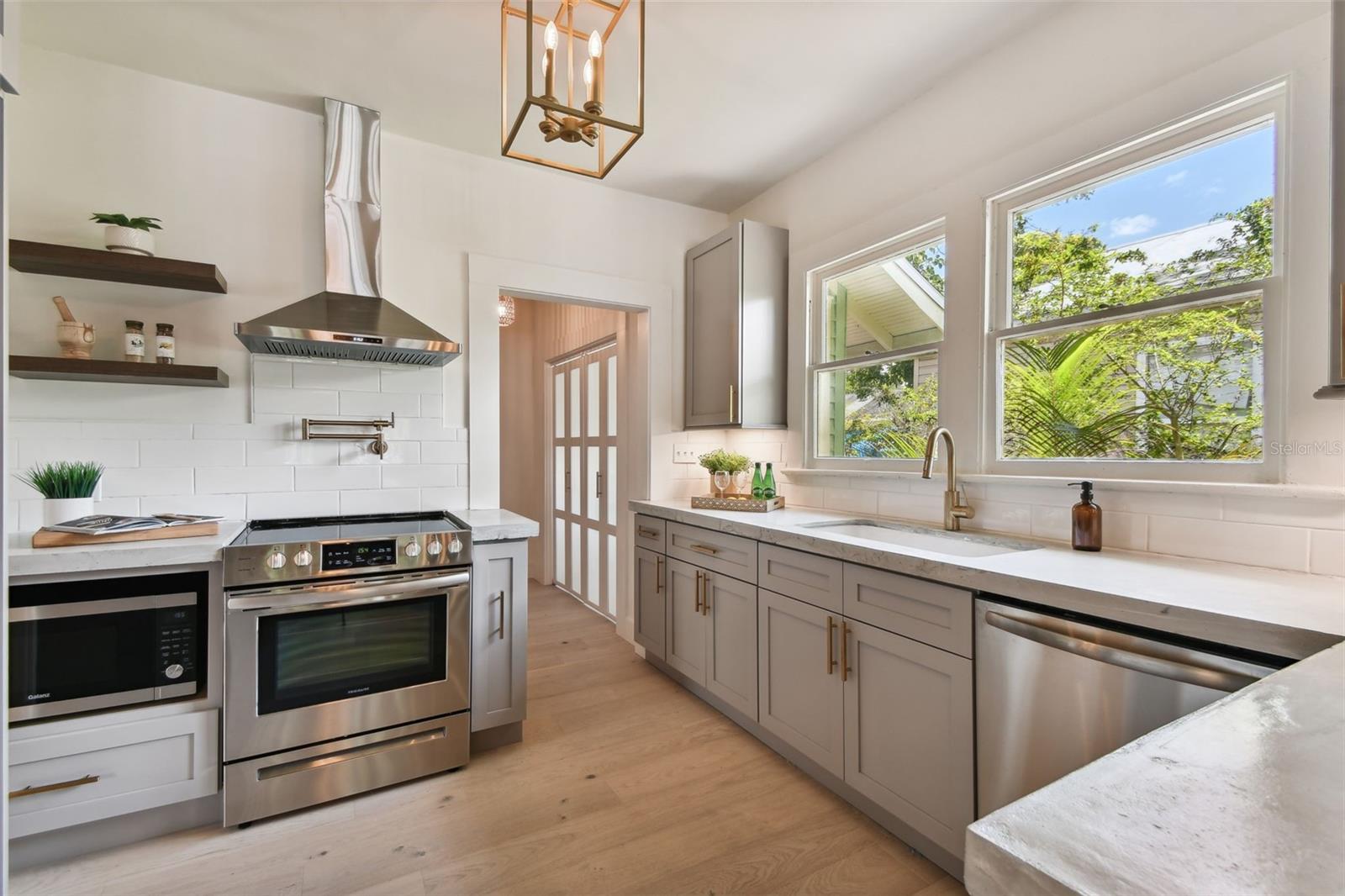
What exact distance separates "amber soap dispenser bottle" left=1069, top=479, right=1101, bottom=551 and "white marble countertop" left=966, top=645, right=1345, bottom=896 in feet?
4.59

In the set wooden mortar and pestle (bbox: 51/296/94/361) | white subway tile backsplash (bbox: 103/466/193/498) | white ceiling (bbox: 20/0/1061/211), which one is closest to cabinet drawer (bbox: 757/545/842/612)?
white ceiling (bbox: 20/0/1061/211)

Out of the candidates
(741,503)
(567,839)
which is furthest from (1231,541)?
(567,839)

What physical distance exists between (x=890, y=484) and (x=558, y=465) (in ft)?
10.2

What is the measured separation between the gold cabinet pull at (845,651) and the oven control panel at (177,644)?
7.18ft

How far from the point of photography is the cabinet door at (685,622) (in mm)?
2801

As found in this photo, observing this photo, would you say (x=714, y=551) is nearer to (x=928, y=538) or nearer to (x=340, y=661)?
(x=928, y=538)

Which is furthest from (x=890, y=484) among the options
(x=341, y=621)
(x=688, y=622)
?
(x=341, y=621)

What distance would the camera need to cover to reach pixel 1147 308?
6.02 feet

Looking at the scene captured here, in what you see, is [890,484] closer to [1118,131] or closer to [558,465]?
[1118,131]

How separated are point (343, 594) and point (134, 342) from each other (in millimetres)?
1309

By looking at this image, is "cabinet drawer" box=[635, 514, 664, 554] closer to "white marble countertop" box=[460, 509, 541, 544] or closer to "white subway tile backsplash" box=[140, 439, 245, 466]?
"white marble countertop" box=[460, 509, 541, 544]

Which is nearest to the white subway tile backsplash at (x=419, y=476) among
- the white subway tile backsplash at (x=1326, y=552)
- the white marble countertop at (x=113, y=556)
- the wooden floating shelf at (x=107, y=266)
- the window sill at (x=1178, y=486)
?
the white marble countertop at (x=113, y=556)

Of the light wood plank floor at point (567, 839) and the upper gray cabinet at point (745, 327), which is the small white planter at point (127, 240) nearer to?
the light wood plank floor at point (567, 839)

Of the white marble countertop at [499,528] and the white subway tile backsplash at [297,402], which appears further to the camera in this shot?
the white subway tile backsplash at [297,402]
